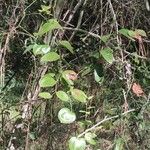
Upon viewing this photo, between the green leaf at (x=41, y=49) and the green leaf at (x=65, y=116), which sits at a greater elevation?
the green leaf at (x=41, y=49)

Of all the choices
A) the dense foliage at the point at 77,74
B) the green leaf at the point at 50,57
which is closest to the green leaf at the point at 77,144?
the dense foliage at the point at 77,74

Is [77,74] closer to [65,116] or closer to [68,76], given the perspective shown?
[68,76]

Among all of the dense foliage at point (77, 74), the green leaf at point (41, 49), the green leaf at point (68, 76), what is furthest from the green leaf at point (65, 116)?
the green leaf at point (41, 49)

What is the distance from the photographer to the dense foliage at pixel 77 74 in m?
1.54

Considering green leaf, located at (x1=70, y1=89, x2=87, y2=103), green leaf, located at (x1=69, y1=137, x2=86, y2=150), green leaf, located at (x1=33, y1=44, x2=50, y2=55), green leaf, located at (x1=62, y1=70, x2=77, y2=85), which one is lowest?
green leaf, located at (x1=69, y1=137, x2=86, y2=150)

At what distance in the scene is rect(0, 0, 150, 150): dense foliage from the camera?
1.54 metres

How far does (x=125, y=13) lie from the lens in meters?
2.11

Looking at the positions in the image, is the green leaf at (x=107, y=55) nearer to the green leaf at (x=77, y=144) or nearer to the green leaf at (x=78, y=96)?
the green leaf at (x=78, y=96)

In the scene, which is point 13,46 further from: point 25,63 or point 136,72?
point 136,72

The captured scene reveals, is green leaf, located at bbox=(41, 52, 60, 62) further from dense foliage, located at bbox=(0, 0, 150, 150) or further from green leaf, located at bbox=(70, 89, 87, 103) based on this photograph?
green leaf, located at bbox=(70, 89, 87, 103)

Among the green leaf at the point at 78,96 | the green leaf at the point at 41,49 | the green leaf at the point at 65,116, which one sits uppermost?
the green leaf at the point at 41,49

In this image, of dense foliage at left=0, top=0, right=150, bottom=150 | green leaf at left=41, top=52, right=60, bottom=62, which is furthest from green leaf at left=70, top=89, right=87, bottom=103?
green leaf at left=41, top=52, right=60, bottom=62

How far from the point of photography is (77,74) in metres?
1.61

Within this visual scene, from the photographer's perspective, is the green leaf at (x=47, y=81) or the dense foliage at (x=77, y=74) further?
the dense foliage at (x=77, y=74)
